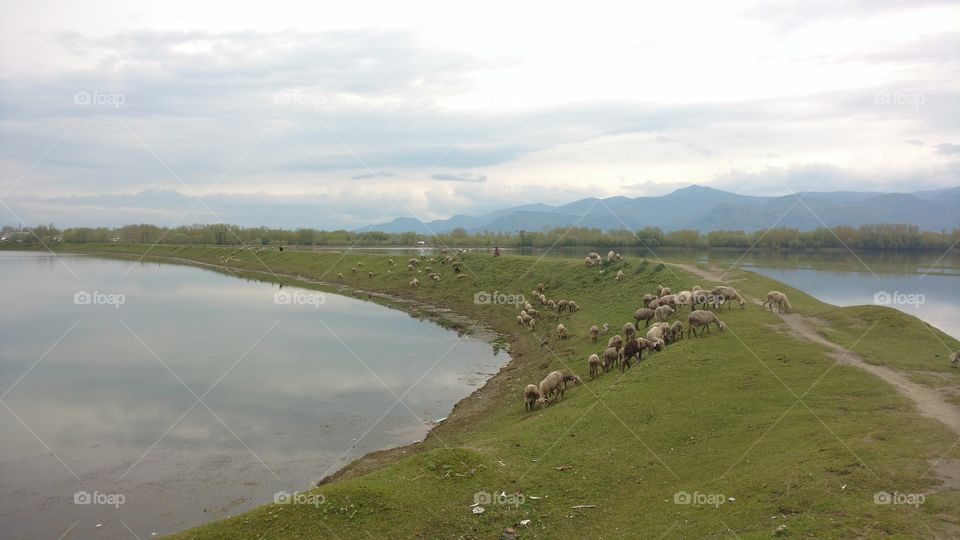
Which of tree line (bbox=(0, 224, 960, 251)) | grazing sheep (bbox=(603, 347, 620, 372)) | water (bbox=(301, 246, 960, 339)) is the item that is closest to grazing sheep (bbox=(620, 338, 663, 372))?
grazing sheep (bbox=(603, 347, 620, 372))

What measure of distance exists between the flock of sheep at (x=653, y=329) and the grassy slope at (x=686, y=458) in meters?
0.99

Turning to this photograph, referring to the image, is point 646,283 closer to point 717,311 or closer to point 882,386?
point 717,311

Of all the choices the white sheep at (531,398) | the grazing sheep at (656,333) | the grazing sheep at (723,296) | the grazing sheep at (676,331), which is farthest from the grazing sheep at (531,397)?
the grazing sheep at (723,296)

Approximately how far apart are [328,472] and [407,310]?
131 ft

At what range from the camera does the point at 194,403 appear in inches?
1108

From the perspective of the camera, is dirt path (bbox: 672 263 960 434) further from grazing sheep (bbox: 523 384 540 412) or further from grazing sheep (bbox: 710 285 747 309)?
grazing sheep (bbox: 523 384 540 412)

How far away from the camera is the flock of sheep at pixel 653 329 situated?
26.0 meters

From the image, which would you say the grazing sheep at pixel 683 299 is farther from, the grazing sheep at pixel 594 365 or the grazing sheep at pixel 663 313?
the grazing sheep at pixel 594 365

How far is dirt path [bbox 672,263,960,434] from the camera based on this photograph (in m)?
16.7

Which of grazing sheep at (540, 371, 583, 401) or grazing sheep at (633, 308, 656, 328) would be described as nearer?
grazing sheep at (540, 371, 583, 401)

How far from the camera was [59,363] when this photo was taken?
35.7m

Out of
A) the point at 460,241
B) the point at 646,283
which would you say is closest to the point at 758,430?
the point at 646,283

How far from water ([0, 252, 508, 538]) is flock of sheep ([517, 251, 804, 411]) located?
565 centimetres

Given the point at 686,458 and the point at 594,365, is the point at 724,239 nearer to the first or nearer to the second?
the point at 594,365
